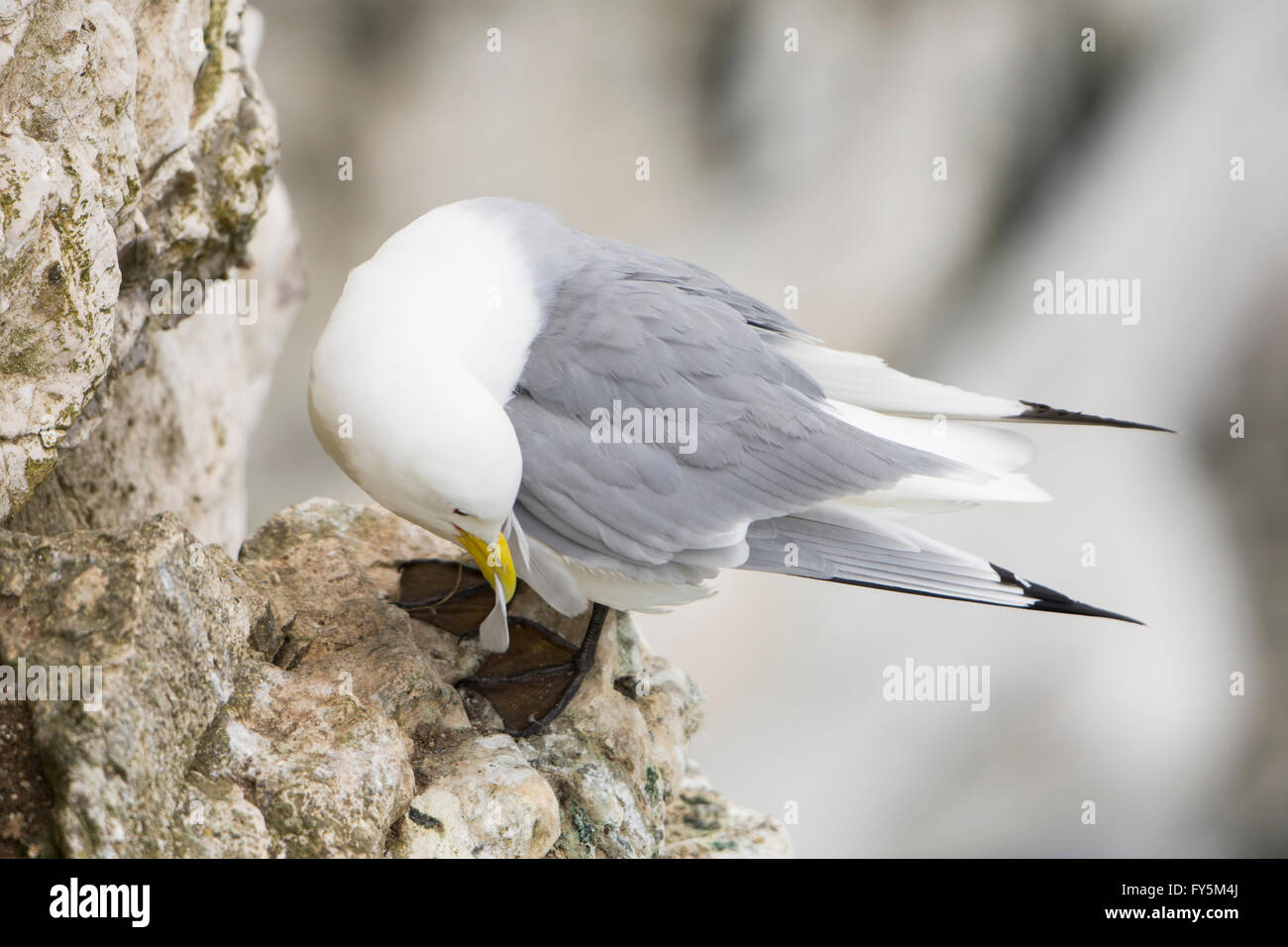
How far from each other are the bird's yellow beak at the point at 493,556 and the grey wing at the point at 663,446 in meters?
0.11

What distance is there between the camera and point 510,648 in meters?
2.76

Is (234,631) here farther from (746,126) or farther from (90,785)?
(746,126)

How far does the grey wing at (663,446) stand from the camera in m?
2.40

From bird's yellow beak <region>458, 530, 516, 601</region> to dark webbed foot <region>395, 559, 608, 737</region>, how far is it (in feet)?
1.15

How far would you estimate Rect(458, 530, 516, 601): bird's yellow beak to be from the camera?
90.9 inches

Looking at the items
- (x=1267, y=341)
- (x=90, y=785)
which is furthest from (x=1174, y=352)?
(x=90, y=785)

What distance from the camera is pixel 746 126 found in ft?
19.3

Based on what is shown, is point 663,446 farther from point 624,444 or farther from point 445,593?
point 445,593
